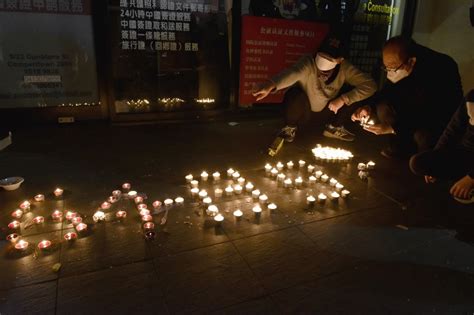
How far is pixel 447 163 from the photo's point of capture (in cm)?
288

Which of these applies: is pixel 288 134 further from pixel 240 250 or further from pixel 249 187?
pixel 240 250

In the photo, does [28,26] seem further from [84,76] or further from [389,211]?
[389,211]

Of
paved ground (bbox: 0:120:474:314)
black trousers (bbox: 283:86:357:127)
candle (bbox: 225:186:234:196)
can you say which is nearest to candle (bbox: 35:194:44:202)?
paved ground (bbox: 0:120:474:314)

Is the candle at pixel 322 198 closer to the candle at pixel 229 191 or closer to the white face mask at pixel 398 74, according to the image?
the candle at pixel 229 191

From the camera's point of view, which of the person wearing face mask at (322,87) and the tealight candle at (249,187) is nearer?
the tealight candle at (249,187)

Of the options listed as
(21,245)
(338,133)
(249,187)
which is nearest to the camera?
(21,245)

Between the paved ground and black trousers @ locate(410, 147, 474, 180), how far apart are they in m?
0.28

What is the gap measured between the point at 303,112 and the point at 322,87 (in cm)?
38

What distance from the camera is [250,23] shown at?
5.46 metres

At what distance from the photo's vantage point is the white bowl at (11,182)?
3016 mm

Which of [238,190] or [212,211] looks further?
[238,190]

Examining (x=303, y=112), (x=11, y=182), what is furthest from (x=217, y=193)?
(x=303, y=112)

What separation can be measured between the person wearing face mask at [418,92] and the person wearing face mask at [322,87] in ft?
1.29

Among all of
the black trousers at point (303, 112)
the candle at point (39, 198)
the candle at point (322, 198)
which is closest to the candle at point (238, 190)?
the candle at point (322, 198)
